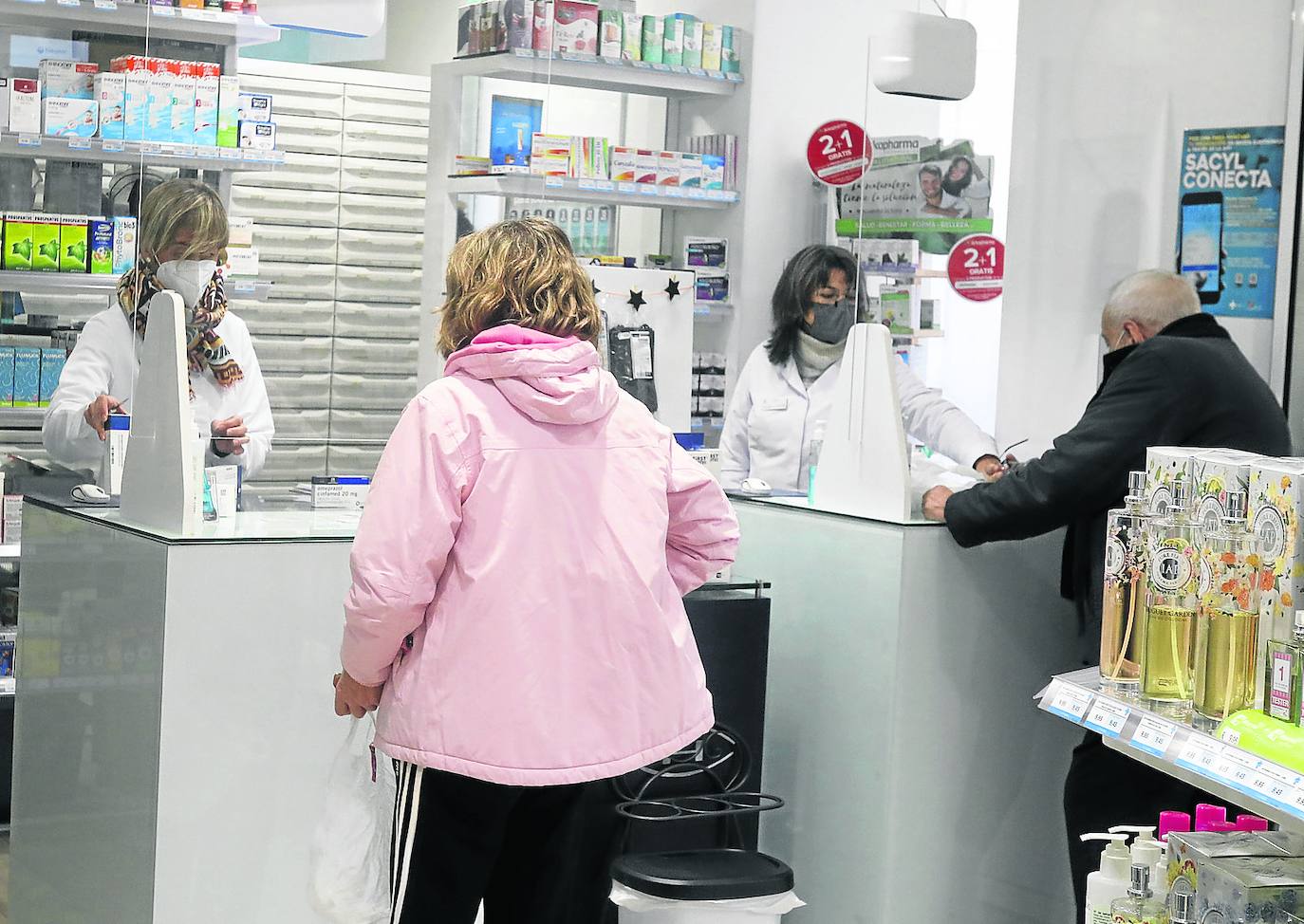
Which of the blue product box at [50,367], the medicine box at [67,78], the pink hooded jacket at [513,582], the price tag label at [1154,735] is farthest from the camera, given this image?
the blue product box at [50,367]

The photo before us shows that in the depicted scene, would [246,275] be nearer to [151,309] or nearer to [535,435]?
[151,309]

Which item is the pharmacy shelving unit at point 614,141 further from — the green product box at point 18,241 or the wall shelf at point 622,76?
the green product box at point 18,241

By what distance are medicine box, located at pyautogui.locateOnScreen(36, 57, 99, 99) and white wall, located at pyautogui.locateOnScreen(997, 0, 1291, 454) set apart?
251cm

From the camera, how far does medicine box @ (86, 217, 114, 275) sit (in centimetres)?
461

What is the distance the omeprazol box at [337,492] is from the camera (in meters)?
3.68

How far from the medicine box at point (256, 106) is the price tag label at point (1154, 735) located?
8.57 feet

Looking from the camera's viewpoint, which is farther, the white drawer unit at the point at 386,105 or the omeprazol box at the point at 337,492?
the white drawer unit at the point at 386,105

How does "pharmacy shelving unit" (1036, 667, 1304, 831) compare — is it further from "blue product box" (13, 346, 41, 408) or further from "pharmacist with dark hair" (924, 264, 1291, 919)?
"blue product box" (13, 346, 41, 408)

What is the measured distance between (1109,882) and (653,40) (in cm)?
323

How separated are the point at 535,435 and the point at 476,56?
6.70 feet


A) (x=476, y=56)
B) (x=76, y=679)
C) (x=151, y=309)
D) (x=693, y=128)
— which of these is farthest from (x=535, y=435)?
(x=693, y=128)

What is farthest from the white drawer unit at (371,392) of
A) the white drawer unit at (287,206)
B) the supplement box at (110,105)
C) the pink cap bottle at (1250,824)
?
the pink cap bottle at (1250,824)

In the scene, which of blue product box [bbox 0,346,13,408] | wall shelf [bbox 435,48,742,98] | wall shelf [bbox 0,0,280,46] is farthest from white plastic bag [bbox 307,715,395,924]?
blue product box [bbox 0,346,13,408]

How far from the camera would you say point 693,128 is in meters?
4.76
